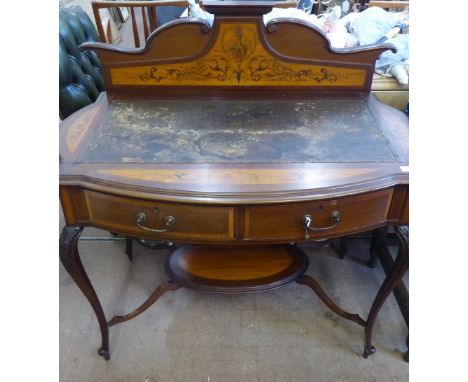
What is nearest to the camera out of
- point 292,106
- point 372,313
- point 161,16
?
point 292,106

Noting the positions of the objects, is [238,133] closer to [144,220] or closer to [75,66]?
[144,220]

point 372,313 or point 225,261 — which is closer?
point 372,313

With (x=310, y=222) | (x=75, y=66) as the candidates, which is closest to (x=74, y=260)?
(x=310, y=222)

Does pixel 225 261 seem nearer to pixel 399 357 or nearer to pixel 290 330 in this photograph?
pixel 290 330

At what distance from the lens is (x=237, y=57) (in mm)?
1131

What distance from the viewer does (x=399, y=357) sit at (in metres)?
1.38

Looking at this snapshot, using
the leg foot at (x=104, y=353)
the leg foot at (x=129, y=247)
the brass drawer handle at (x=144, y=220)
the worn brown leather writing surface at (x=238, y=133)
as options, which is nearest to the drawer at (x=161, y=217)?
the brass drawer handle at (x=144, y=220)

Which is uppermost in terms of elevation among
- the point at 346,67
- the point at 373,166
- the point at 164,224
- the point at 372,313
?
the point at 346,67

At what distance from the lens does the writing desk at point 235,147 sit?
87cm

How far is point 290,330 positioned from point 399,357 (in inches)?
15.5

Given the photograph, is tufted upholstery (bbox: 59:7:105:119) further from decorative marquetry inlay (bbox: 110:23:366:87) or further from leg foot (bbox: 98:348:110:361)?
leg foot (bbox: 98:348:110:361)

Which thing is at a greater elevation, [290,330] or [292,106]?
[292,106]

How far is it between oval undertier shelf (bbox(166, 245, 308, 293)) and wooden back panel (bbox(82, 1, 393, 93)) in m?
0.62
